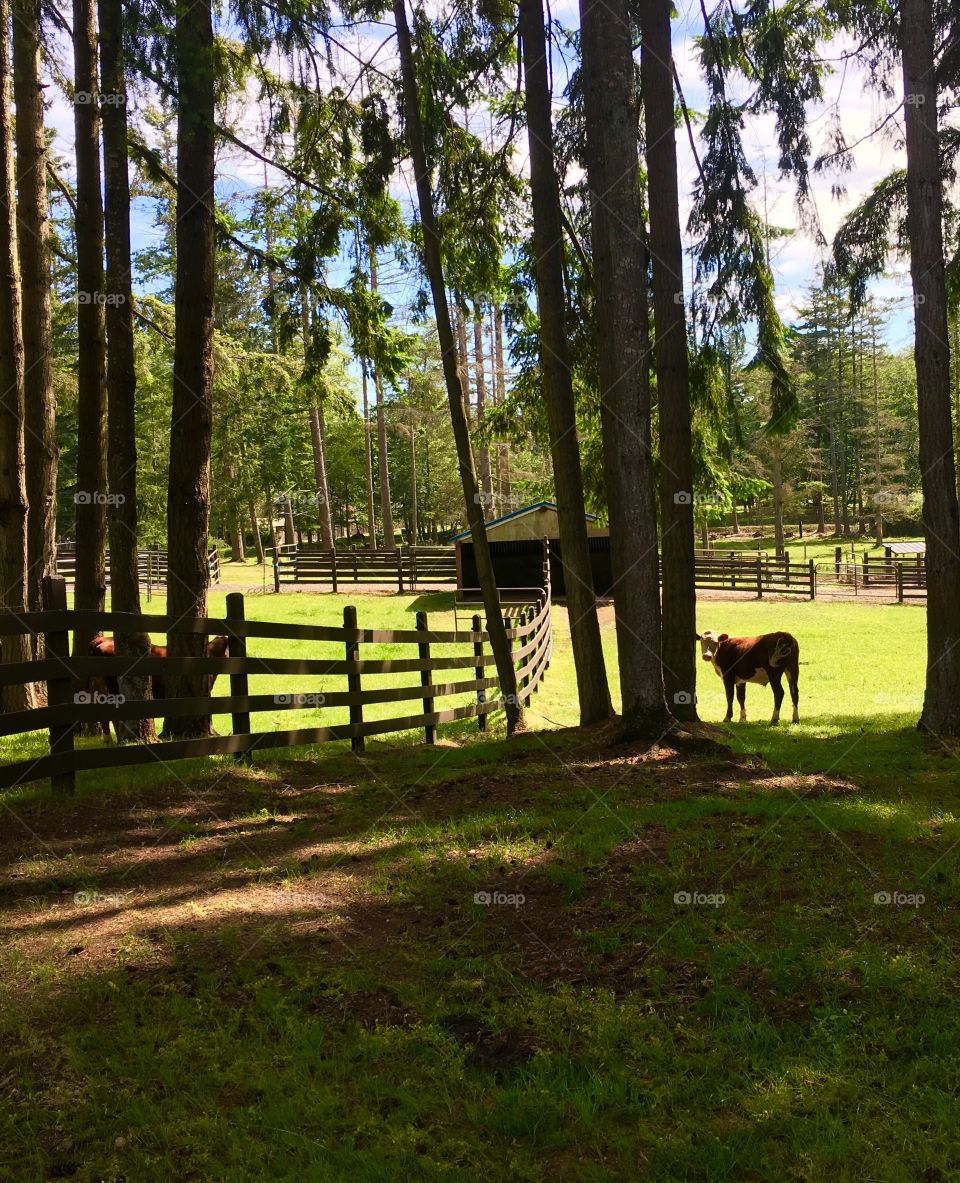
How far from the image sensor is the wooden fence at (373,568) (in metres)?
38.5

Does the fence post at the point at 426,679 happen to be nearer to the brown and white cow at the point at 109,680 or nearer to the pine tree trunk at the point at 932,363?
the brown and white cow at the point at 109,680

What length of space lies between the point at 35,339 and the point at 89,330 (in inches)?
64.8

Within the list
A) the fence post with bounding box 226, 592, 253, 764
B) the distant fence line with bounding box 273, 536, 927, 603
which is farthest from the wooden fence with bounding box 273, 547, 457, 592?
the fence post with bounding box 226, 592, 253, 764

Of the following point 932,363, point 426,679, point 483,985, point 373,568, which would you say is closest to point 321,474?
point 373,568

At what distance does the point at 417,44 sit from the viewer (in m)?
10.4

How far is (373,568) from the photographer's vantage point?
130 feet

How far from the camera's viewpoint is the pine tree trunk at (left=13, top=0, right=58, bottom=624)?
426 inches

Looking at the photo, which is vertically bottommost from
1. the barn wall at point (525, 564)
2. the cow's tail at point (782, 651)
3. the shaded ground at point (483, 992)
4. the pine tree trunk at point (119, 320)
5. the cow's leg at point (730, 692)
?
the cow's leg at point (730, 692)

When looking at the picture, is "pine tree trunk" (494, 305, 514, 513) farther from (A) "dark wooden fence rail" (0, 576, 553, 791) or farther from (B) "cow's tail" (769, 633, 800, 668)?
(A) "dark wooden fence rail" (0, 576, 553, 791)

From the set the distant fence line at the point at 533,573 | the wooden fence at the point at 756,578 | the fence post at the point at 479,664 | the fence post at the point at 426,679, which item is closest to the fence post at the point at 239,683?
the fence post at the point at 426,679

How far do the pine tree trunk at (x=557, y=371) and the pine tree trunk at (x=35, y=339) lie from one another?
5.76 meters

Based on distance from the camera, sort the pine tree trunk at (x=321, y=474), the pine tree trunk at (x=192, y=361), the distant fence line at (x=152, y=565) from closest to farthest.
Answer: the pine tree trunk at (x=192, y=361) < the distant fence line at (x=152, y=565) < the pine tree trunk at (x=321, y=474)

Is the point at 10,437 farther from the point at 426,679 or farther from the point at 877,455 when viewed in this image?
the point at 877,455

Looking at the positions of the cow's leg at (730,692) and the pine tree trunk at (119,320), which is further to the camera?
the cow's leg at (730,692)
